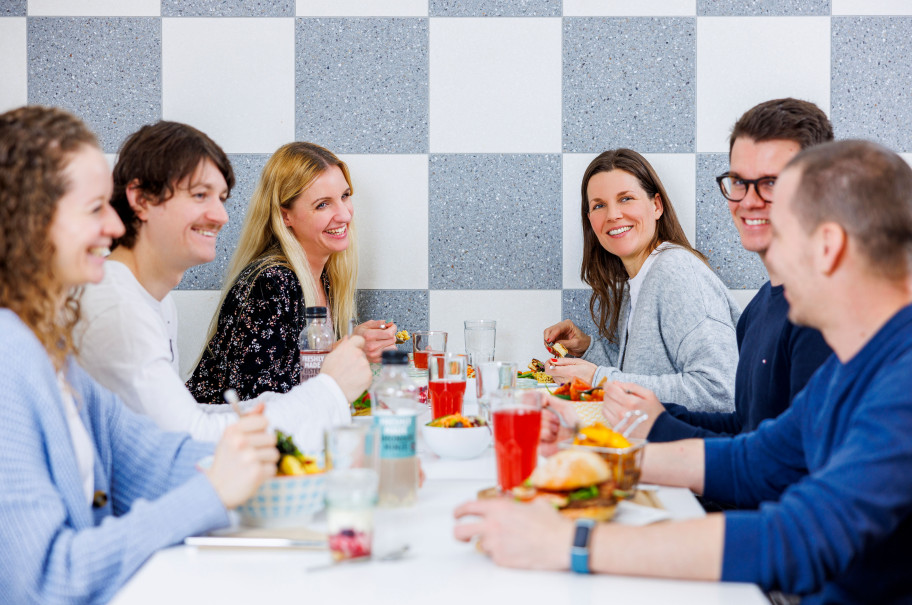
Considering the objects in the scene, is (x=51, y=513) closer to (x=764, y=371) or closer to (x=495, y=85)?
(x=764, y=371)

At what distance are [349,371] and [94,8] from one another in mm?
1855

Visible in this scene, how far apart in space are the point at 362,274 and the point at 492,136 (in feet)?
2.18

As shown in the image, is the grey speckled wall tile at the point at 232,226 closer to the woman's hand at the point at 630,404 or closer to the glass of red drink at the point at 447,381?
the glass of red drink at the point at 447,381

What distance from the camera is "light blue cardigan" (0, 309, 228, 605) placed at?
3.07 ft

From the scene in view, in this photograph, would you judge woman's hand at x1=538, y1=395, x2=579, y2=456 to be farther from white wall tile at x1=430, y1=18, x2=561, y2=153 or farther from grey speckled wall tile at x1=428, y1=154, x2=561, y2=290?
white wall tile at x1=430, y1=18, x2=561, y2=153

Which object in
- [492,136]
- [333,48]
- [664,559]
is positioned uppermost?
[333,48]

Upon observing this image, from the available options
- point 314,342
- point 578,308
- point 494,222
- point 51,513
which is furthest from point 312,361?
point 578,308

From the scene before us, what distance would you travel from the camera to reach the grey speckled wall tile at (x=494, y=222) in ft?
8.86

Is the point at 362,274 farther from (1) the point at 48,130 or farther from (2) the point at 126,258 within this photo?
(1) the point at 48,130

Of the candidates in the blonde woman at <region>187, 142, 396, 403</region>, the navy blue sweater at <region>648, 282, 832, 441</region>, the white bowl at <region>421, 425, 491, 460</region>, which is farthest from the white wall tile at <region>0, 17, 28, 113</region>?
the navy blue sweater at <region>648, 282, 832, 441</region>

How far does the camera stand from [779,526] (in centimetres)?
91

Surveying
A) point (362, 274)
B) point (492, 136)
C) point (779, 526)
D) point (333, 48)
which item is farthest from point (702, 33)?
point (779, 526)

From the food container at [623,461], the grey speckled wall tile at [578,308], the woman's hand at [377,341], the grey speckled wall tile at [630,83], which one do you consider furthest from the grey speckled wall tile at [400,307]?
the food container at [623,461]

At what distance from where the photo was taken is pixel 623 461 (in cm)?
112
